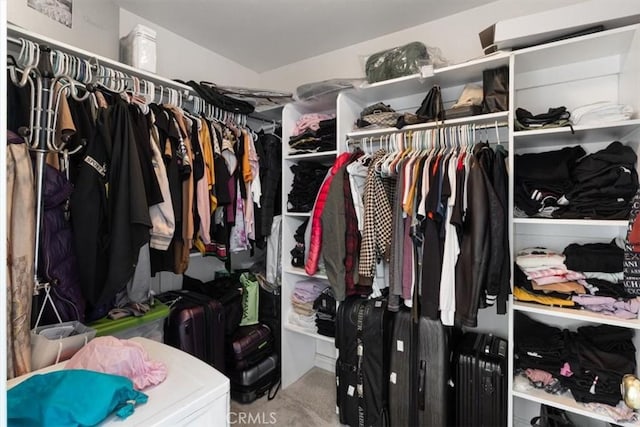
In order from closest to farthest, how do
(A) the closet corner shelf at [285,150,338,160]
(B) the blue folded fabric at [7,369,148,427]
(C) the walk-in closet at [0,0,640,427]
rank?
(B) the blue folded fabric at [7,369,148,427], (C) the walk-in closet at [0,0,640,427], (A) the closet corner shelf at [285,150,338,160]

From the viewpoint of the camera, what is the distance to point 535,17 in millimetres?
1469

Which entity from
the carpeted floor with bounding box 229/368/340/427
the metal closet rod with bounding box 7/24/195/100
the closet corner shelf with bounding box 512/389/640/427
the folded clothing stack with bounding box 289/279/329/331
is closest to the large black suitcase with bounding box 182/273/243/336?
the folded clothing stack with bounding box 289/279/329/331

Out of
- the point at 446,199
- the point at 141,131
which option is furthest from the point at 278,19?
the point at 446,199

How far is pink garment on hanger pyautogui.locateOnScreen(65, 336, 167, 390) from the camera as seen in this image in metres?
0.95

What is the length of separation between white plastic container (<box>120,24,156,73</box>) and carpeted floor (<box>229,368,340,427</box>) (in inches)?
84.0

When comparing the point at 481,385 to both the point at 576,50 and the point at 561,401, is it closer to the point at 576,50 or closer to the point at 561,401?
the point at 561,401

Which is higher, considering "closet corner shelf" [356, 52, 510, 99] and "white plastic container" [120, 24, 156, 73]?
"white plastic container" [120, 24, 156, 73]

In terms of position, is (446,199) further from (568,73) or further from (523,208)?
(568,73)

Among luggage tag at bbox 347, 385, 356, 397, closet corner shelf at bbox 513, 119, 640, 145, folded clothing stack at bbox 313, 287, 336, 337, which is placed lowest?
luggage tag at bbox 347, 385, 356, 397

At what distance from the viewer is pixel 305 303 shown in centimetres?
230

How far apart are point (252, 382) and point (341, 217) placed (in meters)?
1.31

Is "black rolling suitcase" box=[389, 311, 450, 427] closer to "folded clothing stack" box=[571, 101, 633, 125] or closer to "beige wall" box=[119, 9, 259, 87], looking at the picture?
"folded clothing stack" box=[571, 101, 633, 125]

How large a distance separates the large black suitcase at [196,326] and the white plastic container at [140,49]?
1.37 m

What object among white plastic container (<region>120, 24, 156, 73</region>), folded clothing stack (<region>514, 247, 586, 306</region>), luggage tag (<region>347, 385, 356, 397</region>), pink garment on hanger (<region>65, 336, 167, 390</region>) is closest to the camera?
pink garment on hanger (<region>65, 336, 167, 390</region>)
